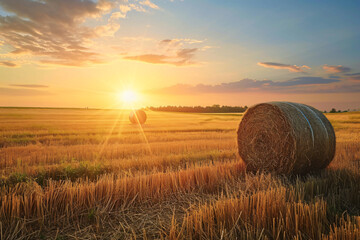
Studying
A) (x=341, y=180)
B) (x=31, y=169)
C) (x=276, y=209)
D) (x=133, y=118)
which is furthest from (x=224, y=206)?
(x=133, y=118)

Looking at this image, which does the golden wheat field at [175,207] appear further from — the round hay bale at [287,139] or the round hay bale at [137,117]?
the round hay bale at [137,117]

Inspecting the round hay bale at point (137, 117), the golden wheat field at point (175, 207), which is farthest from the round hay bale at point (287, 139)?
the round hay bale at point (137, 117)

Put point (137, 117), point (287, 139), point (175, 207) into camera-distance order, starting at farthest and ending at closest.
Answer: point (137, 117), point (287, 139), point (175, 207)

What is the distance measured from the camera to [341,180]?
5785mm

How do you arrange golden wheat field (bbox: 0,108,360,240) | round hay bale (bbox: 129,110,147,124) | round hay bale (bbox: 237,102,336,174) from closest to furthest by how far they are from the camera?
golden wheat field (bbox: 0,108,360,240) → round hay bale (bbox: 237,102,336,174) → round hay bale (bbox: 129,110,147,124)

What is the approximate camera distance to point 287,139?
686 centimetres

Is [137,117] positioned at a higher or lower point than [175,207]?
higher

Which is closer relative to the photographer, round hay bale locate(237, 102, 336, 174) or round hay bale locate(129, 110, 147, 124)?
round hay bale locate(237, 102, 336, 174)

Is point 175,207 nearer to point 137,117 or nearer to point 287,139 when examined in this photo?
point 287,139

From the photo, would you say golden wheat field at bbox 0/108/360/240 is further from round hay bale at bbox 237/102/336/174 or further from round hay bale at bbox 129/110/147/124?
round hay bale at bbox 129/110/147/124

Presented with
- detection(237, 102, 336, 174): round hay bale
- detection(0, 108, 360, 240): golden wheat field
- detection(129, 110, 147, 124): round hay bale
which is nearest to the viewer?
detection(0, 108, 360, 240): golden wheat field

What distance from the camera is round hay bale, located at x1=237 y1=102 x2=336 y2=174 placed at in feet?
22.2

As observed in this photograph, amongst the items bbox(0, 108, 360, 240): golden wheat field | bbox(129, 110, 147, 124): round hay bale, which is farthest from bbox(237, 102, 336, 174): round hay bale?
bbox(129, 110, 147, 124): round hay bale

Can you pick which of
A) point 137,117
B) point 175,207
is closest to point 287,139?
point 175,207
